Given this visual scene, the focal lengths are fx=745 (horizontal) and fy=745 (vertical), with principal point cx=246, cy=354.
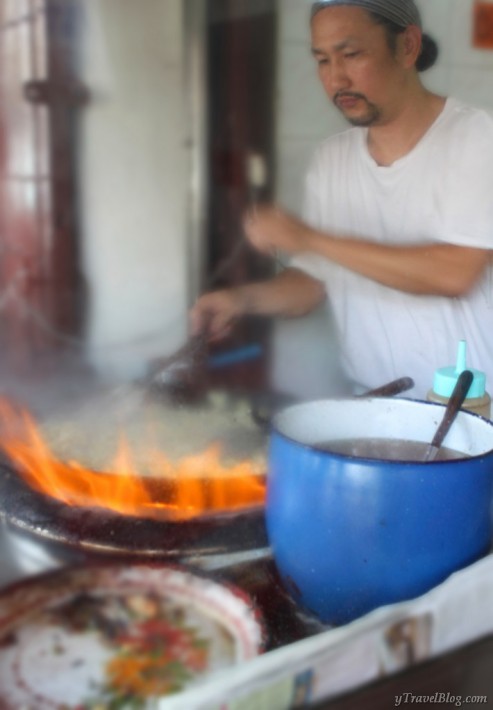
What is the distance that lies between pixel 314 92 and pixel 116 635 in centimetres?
105

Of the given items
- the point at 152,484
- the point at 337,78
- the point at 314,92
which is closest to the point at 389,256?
the point at 337,78

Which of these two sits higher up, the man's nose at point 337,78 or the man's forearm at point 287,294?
the man's nose at point 337,78

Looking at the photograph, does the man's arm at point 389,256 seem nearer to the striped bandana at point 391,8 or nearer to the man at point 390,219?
the man at point 390,219

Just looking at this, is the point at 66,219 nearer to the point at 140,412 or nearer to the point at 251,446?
the point at 140,412

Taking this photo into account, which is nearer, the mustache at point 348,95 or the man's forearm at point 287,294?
the mustache at point 348,95

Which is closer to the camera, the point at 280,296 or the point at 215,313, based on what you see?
the point at 215,313

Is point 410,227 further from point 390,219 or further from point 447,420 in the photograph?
point 447,420

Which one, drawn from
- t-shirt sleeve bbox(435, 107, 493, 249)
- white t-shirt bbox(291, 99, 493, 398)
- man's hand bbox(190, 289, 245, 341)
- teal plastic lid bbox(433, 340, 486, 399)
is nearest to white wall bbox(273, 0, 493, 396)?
white t-shirt bbox(291, 99, 493, 398)

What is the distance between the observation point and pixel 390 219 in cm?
125

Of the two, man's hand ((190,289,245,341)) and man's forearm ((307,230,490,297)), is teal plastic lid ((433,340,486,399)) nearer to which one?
man's forearm ((307,230,490,297))

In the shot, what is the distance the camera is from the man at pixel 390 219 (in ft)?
3.62

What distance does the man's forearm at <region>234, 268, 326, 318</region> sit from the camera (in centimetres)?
137

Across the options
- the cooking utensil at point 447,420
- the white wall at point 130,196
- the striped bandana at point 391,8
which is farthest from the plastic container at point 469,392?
the white wall at point 130,196

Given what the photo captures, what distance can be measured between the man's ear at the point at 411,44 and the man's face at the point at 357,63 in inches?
0.4
